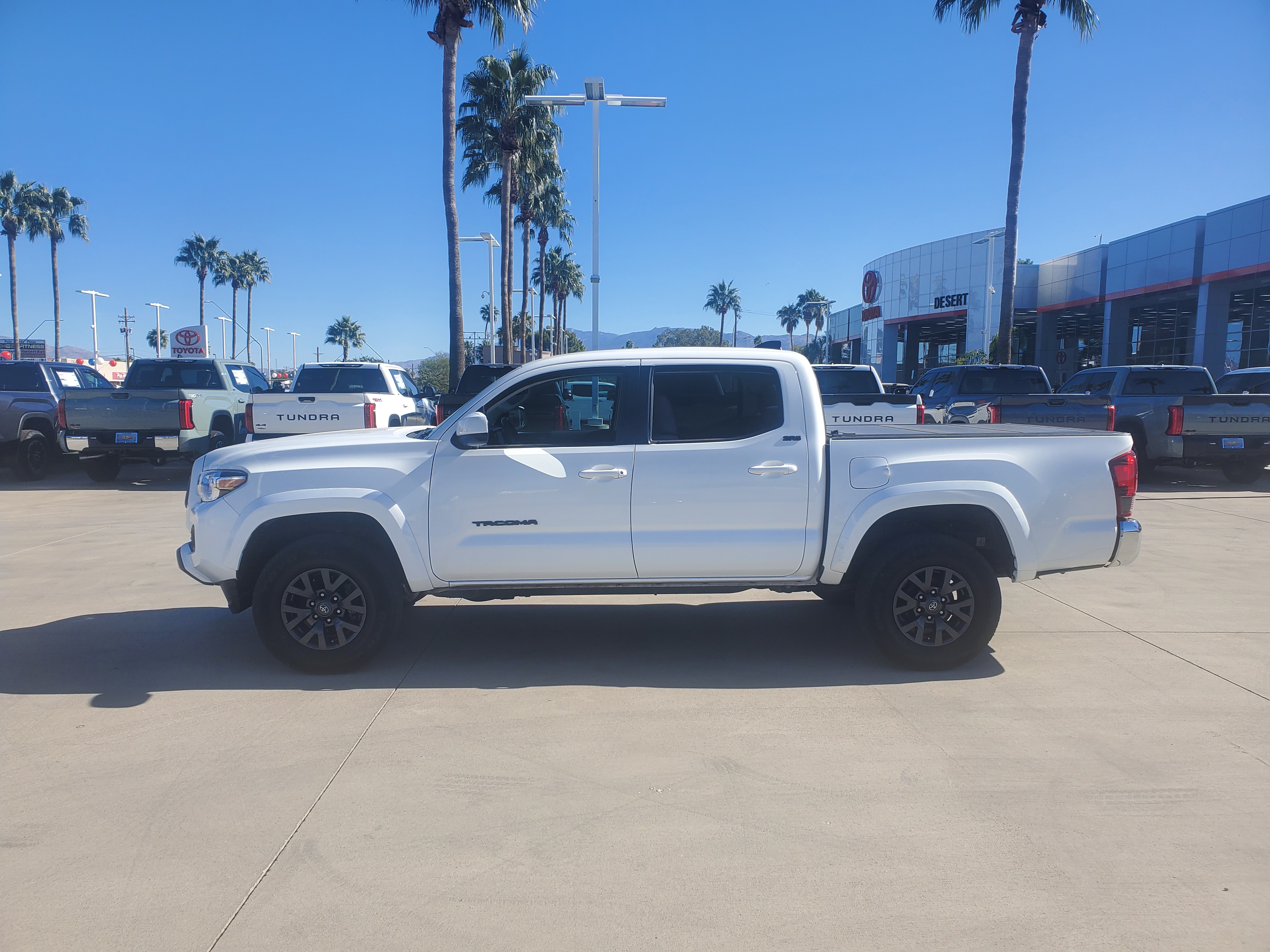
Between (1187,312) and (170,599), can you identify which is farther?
(1187,312)

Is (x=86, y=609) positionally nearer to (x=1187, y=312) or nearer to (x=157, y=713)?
(x=157, y=713)

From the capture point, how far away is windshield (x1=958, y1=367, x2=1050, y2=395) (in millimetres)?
16312

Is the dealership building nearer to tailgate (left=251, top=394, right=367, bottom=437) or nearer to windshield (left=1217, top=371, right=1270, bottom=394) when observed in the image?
windshield (left=1217, top=371, right=1270, bottom=394)

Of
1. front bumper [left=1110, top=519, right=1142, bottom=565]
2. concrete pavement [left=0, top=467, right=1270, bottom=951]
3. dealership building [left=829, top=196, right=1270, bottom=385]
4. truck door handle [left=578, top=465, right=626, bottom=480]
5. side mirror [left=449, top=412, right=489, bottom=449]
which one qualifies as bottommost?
concrete pavement [left=0, top=467, right=1270, bottom=951]

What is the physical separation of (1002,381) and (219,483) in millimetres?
14877

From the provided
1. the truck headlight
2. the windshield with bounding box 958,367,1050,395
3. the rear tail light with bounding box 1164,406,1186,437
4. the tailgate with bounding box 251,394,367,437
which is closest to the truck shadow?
the truck headlight

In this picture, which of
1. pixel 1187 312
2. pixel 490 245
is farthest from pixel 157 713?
pixel 1187 312

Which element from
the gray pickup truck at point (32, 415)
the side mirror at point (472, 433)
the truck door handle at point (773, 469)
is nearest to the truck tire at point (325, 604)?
the side mirror at point (472, 433)

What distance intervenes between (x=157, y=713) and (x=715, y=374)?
360cm

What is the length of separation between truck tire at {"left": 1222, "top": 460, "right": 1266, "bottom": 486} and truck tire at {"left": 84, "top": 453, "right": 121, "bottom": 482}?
59.1ft

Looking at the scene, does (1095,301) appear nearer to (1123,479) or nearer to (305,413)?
(305,413)

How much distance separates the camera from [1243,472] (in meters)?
14.1

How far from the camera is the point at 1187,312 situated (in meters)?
35.3

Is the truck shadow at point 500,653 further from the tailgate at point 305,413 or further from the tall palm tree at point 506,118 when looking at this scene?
the tall palm tree at point 506,118
